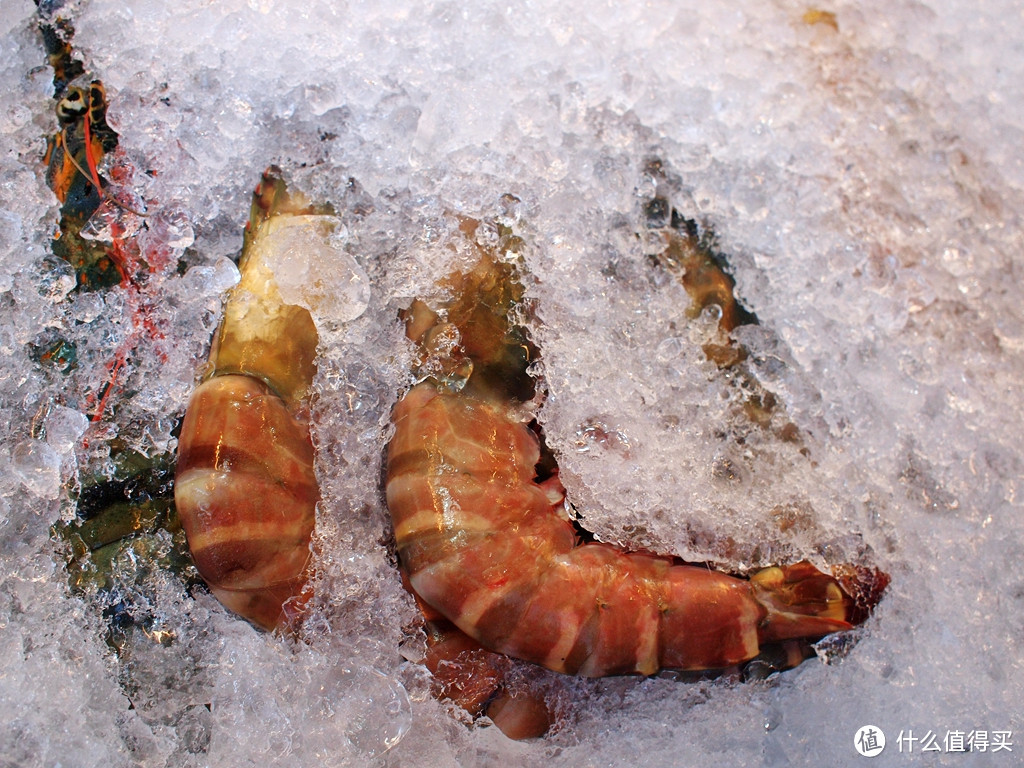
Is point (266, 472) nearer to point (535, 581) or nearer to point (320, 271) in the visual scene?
point (320, 271)

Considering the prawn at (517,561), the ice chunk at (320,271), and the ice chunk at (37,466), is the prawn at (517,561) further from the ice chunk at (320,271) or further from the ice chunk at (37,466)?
the ice chunk at (37,466)

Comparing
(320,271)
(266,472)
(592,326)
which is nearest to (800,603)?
(592,326)

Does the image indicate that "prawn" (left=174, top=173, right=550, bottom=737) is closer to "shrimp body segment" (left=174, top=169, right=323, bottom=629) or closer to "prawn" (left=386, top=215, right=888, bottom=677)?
"shrimp body segment" (left=174, top=169, right=323, bottom=629)

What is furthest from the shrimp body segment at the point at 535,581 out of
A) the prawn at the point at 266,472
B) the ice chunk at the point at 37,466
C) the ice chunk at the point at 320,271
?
the ice chunk at the point at 37,466

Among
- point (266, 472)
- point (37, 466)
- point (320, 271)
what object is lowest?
point (37, 466)

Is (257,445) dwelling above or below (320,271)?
below

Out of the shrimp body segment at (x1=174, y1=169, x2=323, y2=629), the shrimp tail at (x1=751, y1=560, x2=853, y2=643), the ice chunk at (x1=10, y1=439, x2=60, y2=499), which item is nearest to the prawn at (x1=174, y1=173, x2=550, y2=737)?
the shrimp body segment at (x1=174, y1=169, x2=323, y2=629)

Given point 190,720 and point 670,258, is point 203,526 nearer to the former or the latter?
point 190,720
